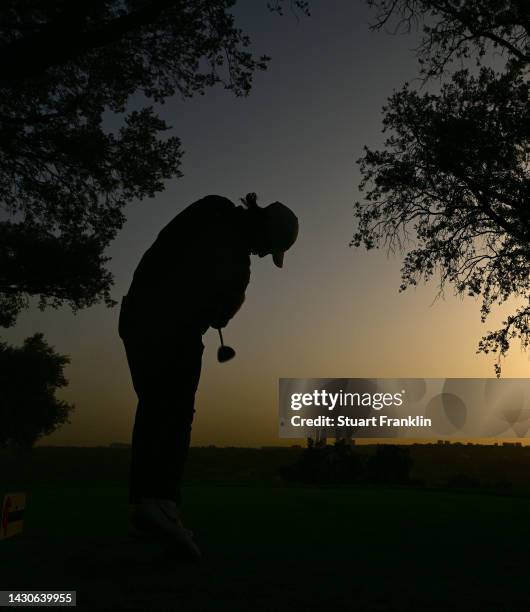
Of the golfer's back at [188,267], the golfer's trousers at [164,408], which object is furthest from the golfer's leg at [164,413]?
the golfer's back at [188,267]

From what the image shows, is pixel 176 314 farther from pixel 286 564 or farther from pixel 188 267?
pixel 286 564

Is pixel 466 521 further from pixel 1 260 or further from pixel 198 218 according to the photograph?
→ pixel 1 260

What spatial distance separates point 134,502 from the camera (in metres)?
3.49

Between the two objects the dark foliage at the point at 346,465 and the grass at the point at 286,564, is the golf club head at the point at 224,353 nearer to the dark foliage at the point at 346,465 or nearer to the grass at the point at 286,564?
the grass at the point at 286,564

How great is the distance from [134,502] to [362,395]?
39.2 metres

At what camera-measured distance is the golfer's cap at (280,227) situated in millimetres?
3865

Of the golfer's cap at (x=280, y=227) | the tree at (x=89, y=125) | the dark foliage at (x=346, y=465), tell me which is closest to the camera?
the golfer's cap at (x=280, y=227)

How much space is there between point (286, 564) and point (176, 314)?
1288 mm

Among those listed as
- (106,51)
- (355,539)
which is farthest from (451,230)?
(355,539)

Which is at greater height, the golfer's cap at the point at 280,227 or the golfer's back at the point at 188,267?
the golfer's cap at the point at 280,227

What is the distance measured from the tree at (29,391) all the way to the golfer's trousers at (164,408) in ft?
96.9

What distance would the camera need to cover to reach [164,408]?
11.5 feet

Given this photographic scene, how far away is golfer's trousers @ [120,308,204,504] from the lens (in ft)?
11.4

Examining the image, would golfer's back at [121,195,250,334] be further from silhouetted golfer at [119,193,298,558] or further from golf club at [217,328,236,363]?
golf club at [217,328,236,363]
